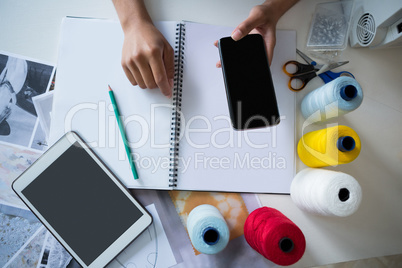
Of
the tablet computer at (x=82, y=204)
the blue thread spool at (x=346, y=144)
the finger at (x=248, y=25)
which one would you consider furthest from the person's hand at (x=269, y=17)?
the tablet computer at (x=82, y=204)

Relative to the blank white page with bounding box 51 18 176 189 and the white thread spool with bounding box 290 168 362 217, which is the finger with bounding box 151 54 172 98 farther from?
the white thread spool with bounding box 290 168 362 217

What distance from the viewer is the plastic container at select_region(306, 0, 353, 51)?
1.86 feet

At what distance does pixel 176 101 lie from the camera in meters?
0.56

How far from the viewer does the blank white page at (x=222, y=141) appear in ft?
1.80

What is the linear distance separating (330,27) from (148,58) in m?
0.39

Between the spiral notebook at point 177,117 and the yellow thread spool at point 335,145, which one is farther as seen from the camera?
the spiral notebook at point 177,117

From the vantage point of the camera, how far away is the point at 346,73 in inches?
22.1

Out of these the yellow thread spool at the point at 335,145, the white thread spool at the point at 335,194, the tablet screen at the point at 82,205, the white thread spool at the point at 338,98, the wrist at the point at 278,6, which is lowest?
the tablet screen at the point at 82,205

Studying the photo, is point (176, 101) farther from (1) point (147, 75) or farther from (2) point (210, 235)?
(2) point (210, 235)

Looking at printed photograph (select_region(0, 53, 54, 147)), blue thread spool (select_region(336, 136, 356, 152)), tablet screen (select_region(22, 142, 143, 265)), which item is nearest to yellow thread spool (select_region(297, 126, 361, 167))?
blue thread spool (select_region(336, 136, 356, 152))

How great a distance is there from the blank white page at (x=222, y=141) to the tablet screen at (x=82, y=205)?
140mm

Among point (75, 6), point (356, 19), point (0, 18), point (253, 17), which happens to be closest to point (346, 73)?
point (356, 19)

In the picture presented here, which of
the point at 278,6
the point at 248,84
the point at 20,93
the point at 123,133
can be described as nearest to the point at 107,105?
the point at 123,133

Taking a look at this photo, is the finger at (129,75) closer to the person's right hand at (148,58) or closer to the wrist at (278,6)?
the person's right hand at (148,58)
